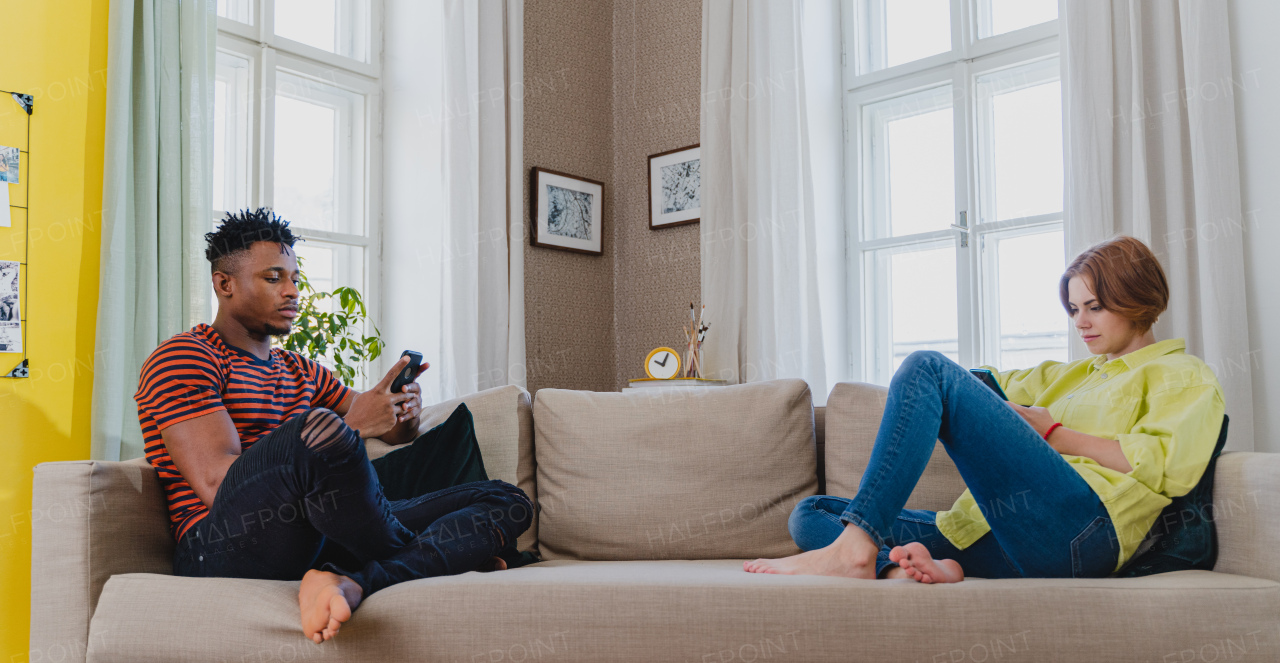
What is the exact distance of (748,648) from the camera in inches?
57.1

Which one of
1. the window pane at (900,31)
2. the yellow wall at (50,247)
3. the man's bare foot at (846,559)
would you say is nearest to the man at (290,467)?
the man's bare foot at (846,559)

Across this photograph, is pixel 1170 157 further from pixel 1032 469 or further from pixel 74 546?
pixel 74 546

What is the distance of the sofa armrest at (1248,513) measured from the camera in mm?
1529

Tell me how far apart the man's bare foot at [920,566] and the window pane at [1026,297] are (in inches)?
62.6

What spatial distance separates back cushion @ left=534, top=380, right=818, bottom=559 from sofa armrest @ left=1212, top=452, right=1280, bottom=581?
0.80m

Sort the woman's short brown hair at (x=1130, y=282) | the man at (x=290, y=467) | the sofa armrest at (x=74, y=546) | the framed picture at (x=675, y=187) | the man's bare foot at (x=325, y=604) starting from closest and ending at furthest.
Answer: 1. the man's bare foot at (x=325, y=604)
2. the man at (x=290, y=467)
3. the sofa armrest at (x=74, y=546)
4. the woman's short brown hair at (x=1130, y=282)
5. the framed picture at (x=675, y=187)

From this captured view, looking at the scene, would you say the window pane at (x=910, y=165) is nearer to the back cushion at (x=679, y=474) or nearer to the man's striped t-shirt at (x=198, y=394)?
the back cushion at (x=679, y=474)

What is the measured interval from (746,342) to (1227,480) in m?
1.73

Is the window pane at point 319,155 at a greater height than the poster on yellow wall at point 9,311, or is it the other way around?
the window pane at point 319,155

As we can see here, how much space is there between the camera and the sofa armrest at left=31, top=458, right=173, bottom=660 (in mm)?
1622

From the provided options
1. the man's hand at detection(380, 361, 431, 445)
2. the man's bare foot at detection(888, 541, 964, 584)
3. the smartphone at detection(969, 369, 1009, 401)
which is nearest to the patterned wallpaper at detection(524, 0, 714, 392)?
the man's hand at detection(380, 361, 431, 445)

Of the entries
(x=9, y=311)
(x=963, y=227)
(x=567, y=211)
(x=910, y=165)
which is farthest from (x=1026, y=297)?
(x=9, y=311)

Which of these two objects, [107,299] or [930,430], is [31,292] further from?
[930,430]

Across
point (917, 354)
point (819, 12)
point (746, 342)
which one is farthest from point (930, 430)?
point (819, 12)
